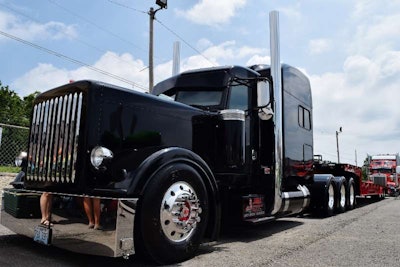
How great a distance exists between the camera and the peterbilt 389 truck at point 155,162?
11.6ft

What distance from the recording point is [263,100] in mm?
5258

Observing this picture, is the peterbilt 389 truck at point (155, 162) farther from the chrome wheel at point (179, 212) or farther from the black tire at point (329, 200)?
the black tire at point (329, 200)

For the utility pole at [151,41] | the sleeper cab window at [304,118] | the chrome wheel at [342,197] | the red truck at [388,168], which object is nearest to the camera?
the sleeper cab window at [304,118]

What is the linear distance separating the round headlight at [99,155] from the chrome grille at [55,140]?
0.21 m

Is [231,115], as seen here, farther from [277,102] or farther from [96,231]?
[96,231]

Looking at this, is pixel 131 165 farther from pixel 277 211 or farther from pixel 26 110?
pixel 26 110

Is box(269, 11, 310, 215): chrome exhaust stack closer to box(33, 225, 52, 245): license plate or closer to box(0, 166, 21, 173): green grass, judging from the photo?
box(33, 225, 52, 245): license plate

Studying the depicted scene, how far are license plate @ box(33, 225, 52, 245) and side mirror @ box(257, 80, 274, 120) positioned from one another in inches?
122

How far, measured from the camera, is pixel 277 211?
6016mm

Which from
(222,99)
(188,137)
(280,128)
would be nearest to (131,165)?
(188,137)

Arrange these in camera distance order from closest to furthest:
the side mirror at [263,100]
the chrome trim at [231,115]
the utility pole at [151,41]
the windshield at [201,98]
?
the chrome trim at [231,115] → the side mirror at [263,100] → the windshield at [201,98] → the utility pole at [151,41]

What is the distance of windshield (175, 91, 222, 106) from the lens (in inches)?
214

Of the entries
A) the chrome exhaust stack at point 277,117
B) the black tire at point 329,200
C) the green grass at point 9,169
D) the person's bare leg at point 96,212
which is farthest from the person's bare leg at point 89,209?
the black tire at point 329,200

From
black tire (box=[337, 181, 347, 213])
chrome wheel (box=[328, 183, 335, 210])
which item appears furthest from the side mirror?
black tire (box=[337, 181, 347, 213])
